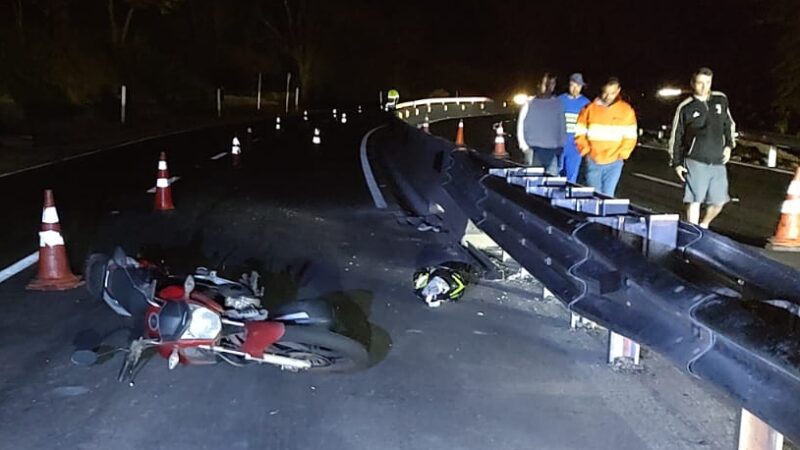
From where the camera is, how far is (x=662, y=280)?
4852 mm

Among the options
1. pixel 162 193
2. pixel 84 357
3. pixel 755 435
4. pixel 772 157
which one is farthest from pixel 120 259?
pixel 772 157

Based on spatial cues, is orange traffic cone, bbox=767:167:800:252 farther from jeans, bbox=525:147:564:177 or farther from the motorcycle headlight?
the motorcycle headlight

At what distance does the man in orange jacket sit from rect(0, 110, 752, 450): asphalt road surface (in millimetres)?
1885

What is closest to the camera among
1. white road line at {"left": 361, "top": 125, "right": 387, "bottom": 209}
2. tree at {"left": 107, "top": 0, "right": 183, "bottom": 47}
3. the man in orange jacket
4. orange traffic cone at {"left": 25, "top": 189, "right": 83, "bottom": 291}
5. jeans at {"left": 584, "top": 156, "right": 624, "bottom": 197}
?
orange traffic cone at {"left": 25, "top": 189, "right": 83, "bottom": 291}

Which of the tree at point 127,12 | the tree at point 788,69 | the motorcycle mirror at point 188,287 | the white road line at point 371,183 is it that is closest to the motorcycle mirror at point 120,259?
the motorcycle mirror at point 188,287

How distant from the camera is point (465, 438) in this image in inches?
206

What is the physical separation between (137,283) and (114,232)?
5585 millimetres

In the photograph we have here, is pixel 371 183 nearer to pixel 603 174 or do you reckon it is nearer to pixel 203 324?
pixel 603 174

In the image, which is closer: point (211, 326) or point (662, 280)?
point (662, 280)

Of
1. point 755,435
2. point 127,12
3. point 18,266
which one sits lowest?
point 18,266

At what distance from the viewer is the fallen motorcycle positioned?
19.5 feet

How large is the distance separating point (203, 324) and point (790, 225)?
8.40m

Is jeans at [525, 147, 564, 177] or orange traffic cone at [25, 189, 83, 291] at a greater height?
jeans at [525, 147, 564, 177]

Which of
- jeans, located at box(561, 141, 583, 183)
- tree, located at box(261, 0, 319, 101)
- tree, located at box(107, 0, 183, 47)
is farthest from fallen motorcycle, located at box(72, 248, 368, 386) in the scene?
tree, located at box(261, 0, 319, 101)
